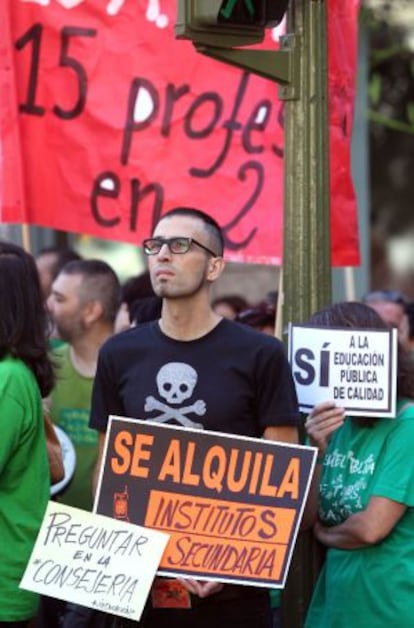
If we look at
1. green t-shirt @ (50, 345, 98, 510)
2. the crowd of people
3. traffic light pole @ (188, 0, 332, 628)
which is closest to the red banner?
green t-shirt @ (50, 345, 98, 510)

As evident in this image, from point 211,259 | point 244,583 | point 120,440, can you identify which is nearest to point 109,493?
point 120,440

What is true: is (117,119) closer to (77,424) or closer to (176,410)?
(77,424)

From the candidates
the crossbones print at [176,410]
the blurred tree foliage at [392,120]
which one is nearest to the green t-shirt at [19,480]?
the crossbones print at [176,410]

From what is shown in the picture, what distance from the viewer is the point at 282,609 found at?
5496 millimetres

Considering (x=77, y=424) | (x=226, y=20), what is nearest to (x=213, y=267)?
(x=226, y=20)

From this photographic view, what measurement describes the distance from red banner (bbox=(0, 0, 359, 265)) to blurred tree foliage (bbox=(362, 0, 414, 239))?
17.3ft

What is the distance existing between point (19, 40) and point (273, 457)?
129 inches

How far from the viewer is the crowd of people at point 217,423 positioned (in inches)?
191

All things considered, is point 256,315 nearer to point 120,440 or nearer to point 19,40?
point 19,40

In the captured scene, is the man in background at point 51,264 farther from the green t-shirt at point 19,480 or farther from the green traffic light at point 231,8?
the green t-shirt at point 19,480

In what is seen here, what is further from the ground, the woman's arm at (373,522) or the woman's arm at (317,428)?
the woman's arm at (317,428)

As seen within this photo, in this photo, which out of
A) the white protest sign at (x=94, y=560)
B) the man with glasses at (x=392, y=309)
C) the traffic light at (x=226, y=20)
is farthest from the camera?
the man with glasses at (x=392, y=309)

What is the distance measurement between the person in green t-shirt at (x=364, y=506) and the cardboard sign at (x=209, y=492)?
320 millimetres

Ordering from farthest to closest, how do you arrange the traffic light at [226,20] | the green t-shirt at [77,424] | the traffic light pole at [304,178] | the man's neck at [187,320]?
the green t-shirt at [77,424]
the traffic light pole at [304,178]
the traffic light at [226,20]
the man's neck at [187,320]
